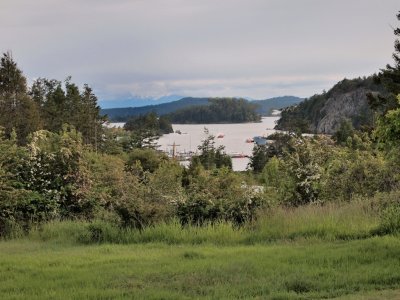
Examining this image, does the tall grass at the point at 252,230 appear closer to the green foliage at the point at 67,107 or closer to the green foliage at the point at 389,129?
the green foliage at the point at 389,129

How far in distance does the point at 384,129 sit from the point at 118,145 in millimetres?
72015

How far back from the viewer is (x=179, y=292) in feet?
19.1

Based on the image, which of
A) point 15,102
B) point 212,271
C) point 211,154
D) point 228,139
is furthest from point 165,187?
point 228,139

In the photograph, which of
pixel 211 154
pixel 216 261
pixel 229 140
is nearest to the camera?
pixel 216 261

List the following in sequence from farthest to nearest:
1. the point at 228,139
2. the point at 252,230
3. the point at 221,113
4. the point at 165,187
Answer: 1. the point at 221,113
2. the point at 228,139
3. the point at 165,187
4. the point at 252,230

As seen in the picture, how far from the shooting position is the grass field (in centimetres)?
586

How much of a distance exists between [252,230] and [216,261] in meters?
2.64

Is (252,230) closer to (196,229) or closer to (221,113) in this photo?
(196,229)

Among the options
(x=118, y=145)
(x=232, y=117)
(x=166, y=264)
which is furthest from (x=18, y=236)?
(x=232, y=117)

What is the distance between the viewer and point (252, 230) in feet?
32.0

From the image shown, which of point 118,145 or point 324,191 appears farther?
point 118,145

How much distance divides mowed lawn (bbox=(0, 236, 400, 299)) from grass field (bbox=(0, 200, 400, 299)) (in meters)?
0.01

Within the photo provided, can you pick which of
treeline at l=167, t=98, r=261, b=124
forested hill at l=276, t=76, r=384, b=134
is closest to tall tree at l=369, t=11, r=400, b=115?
forested hill at l=276, t=76, r=384, b=134

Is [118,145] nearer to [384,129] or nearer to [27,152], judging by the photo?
[27,152]
